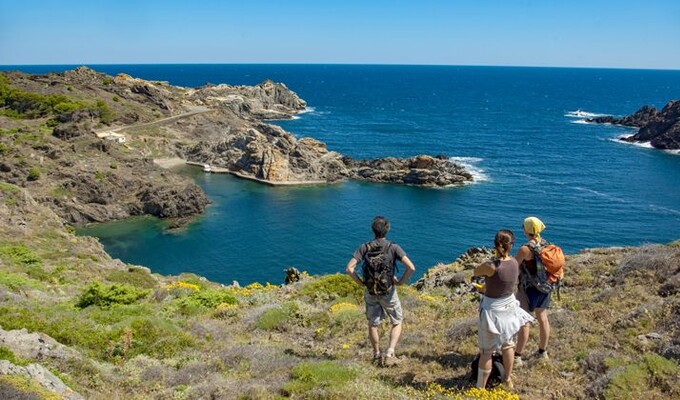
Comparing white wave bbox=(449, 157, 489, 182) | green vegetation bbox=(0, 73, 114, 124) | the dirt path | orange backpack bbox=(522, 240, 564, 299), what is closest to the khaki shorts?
orange backpack bbox=(522, 240, 564, 299)

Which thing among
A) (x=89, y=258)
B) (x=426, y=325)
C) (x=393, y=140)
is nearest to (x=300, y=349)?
(x=426, y=325)

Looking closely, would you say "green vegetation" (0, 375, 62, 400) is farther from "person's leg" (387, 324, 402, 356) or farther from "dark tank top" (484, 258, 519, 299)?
"dark tank top" (484, 258, 519, 299)

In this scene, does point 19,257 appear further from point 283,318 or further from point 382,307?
point 382,307

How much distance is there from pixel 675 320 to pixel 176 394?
9726mm

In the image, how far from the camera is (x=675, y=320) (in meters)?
10.3

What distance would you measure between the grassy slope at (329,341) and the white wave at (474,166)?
62.5m

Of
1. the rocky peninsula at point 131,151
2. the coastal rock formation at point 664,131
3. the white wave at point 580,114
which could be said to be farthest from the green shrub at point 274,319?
the white wave at point 580,114

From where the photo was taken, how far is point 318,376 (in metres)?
9.03

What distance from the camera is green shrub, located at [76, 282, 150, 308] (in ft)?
54.9

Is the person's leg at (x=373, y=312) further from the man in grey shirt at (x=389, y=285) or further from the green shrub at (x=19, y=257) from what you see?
the green shrub at (x=19, y=257)

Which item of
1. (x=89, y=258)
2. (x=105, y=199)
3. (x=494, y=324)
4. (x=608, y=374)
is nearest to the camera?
(x=494, y=324)

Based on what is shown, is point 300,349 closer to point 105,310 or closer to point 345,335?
point 345,335

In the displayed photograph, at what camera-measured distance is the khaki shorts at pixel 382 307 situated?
9445 millimetres

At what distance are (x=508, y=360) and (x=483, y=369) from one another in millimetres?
428
